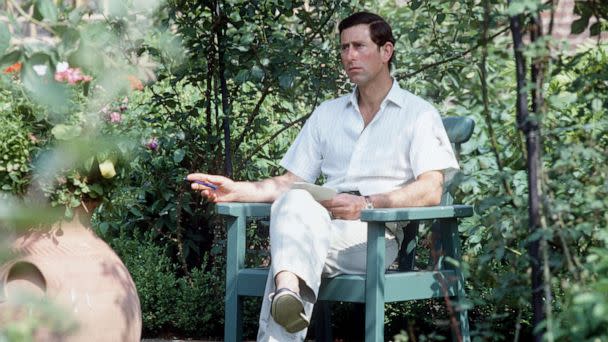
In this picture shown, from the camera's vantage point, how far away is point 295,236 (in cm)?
319

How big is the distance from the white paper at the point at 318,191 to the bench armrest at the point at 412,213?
251 millimetres

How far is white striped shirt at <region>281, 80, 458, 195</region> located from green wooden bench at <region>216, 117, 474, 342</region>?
19 centimetres

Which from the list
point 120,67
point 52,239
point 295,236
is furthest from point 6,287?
point 120,67

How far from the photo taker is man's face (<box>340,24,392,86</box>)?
367cm

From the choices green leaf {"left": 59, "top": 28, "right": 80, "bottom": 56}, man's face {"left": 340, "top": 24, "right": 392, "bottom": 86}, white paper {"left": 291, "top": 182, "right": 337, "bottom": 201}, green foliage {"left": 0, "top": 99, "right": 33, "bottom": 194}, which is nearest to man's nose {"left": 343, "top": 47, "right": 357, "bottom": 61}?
man's face {"left": 340, "top": 24, "right": 392, "bottom": 86}

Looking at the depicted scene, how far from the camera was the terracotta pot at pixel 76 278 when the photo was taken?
2.91m

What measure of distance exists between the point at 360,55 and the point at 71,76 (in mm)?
1158

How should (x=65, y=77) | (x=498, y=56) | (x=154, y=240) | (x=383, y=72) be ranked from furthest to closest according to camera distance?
(x=154, y=240), (x=383, y=72), (x=65, y=77), (x=498, y=56)

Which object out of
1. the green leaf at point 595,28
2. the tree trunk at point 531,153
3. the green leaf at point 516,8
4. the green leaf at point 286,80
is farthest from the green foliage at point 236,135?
the green leaf at point 516,8

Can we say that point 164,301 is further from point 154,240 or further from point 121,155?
point 121,155

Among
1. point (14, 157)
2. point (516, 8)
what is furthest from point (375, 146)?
point (516, 8)

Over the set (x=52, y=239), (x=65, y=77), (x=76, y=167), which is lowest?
(x=52, y=239)

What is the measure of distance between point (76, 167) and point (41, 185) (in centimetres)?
13

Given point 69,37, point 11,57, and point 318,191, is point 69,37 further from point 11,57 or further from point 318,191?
point 318,191
